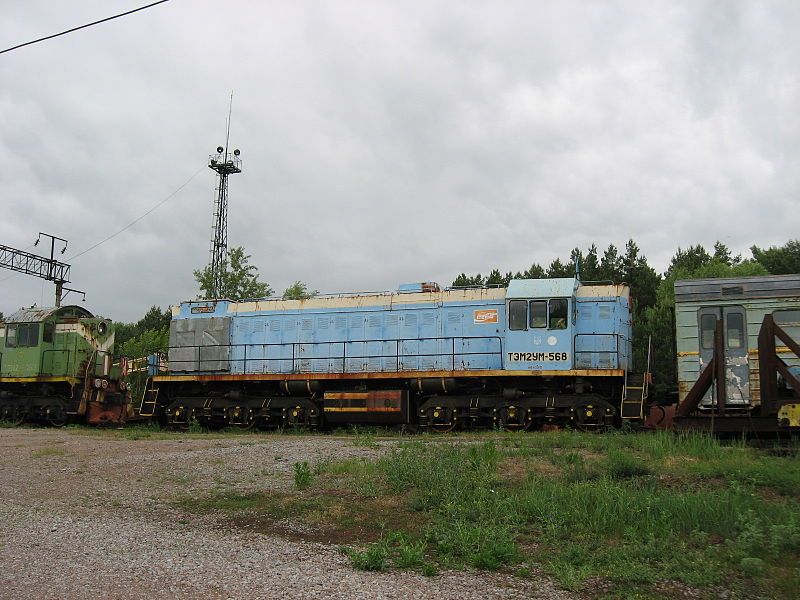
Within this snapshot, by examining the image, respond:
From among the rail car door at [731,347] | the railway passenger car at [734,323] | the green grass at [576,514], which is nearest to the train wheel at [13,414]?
the green grass at [576,514]

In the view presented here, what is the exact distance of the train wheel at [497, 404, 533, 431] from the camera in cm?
1650

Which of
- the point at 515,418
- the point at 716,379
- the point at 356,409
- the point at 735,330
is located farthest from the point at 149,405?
the point at 735,330

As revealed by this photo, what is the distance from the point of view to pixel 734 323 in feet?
44.4

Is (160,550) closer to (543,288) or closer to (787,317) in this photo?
(787,317)

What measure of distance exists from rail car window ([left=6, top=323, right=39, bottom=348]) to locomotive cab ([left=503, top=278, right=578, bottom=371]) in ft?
52.9

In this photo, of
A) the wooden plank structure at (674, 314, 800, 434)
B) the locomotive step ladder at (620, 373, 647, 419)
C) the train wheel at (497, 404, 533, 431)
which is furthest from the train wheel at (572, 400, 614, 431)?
the wooden plank structure at (674, 314, 800, 434)

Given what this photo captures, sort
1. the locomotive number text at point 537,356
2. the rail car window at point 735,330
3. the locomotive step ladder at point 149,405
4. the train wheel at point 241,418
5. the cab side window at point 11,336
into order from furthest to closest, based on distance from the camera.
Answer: the cab side window at point 11,336, the locomotive step ladder at point 149,405, the train wheel at point 241,418, the locomotive number text at point 537,356, the rail car window at point 735,330

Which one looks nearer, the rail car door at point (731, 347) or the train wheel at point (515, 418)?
the rail car door at point (731, 347)

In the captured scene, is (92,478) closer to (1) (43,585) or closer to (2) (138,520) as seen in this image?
(2) (138,520)

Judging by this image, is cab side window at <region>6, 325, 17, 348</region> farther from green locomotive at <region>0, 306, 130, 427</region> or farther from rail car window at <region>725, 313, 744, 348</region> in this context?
Answer: rail car window at <region>725, 313, 744, 348</region>

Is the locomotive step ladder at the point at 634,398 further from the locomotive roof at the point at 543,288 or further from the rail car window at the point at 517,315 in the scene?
the rail car window at the point at 517,315

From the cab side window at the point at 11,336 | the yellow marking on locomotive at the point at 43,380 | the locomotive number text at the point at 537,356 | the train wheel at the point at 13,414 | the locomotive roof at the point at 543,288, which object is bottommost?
the train wheel at the point at 13,414

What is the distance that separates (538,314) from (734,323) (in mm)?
4735

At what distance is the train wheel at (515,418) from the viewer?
1650 cm
